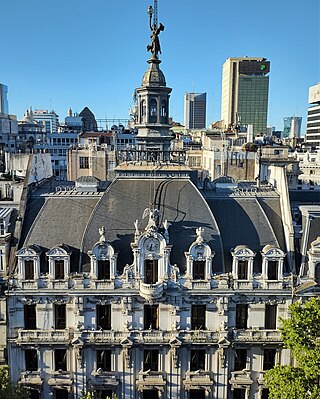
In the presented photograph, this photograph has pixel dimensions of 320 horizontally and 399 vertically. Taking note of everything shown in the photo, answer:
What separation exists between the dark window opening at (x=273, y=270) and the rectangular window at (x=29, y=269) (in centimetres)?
2761

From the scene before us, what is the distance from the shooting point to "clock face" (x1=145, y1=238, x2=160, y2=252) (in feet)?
152

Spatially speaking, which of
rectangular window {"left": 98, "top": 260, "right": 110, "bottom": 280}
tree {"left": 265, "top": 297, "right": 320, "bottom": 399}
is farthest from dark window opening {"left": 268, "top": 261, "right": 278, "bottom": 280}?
rectangular window {"left": 98, "top": 260, "right": 110, "bottom": 280}

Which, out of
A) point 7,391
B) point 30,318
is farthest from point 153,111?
point 7,391

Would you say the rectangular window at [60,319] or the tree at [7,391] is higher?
the rectangular window at [60,319]

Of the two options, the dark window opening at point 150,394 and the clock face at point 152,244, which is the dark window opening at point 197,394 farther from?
the clock face at point 152,244

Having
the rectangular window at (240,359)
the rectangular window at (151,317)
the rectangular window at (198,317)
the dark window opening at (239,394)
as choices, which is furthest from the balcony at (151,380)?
the dark window opening at (239,394)

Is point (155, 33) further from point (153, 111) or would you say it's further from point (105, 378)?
point (105, 378)

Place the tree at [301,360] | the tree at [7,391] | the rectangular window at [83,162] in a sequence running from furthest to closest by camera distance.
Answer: the rectangular window at [83,162], the tree at [7,391], the tree at [301,360]

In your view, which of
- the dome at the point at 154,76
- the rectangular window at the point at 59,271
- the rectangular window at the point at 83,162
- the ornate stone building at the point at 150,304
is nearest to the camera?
the ornate stone building at the point at 150,304

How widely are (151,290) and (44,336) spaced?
13839 mm

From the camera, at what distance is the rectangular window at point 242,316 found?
4816 cm

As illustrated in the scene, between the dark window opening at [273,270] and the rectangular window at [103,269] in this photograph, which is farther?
the dark window opening at [273,270]

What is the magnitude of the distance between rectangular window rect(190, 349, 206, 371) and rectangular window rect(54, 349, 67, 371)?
49.1ft

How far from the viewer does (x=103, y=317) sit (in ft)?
157
